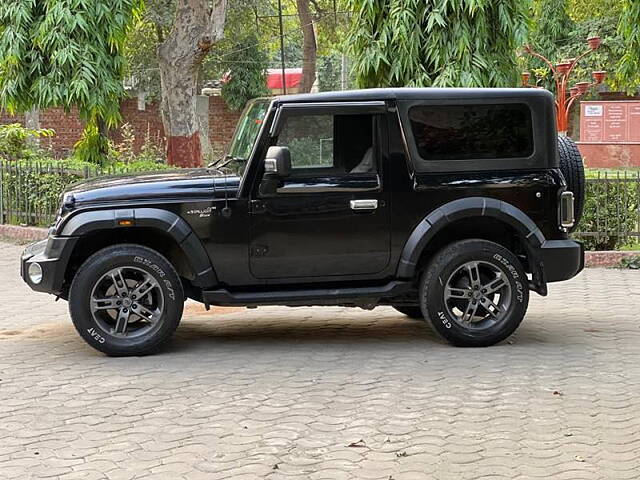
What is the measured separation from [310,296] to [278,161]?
41.9 inches

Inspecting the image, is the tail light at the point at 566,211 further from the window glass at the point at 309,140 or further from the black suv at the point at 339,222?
the window glass at the point at 309,140

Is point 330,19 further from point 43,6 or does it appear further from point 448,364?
point 448,364

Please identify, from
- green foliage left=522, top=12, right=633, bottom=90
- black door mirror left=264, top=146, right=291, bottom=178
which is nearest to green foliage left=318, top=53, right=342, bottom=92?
green foliage left=522, top=12, right=633, bottom=90

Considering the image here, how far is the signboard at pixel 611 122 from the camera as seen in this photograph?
34.8 metres

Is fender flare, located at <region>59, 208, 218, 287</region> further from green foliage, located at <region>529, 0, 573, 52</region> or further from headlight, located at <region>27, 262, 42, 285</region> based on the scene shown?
green foliage, located at <region>529, 0, 573, 52</region>

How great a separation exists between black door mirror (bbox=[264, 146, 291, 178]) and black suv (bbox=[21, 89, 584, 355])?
0.01 m

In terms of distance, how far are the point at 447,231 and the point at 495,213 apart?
42cm

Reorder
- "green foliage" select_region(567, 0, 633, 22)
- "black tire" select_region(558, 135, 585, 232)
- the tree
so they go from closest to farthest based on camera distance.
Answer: "black tire" select_region(558, 135, 585, 232) → the tree → "green foliage" select_region(567, 0, 633, 22)

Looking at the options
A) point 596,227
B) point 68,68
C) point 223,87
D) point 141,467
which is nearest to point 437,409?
point 141,467

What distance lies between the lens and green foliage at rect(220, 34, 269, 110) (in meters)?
36.3

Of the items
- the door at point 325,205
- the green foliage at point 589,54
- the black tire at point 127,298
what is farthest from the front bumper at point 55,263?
the green foliage at point 589,54

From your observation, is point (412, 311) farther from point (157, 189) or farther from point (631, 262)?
point (631, 262)

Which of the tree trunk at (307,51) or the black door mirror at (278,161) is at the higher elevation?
the tree trunk at (307,51)

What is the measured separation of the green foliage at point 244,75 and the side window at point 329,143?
2776cm
